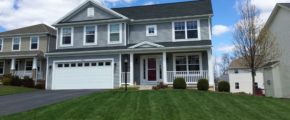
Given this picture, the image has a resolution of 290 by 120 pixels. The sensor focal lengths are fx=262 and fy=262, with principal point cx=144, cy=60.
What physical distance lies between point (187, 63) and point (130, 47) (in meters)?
4.55

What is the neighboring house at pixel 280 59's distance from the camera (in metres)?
18.7

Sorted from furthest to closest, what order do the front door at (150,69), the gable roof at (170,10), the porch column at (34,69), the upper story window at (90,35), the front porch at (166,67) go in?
1. the porch column at (34,69)
2. the upper story window at (90,35)
3. the gable roof at (170,10)
4. the front door at (150,69)
5. the front porch at (166,67)

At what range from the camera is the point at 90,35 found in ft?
72.3

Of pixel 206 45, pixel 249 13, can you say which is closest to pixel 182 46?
pixel 206 45

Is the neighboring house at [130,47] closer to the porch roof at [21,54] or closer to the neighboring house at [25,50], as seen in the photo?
the porch roof at [21,54]

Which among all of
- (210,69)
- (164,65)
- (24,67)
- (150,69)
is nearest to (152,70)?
(150,69)

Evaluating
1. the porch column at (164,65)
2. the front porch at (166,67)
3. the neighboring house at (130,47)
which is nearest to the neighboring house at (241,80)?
the neighboring house at (130,47)

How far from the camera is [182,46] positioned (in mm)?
18891

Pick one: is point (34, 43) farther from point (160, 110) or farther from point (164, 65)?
point (160, 110)

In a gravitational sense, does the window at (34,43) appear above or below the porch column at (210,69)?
above

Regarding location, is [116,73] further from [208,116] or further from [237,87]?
[237,87]

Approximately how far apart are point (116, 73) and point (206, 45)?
714cm

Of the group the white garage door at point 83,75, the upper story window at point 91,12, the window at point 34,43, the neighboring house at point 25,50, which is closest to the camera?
the white garage door at point 83,75

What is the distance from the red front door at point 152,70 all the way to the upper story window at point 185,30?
2495 mm
